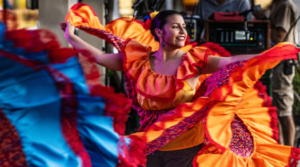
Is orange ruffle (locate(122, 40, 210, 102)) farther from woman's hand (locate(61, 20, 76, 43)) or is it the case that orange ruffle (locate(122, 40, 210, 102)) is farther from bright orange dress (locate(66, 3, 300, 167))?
woman's hand (locate(61, 20, 76, 43))

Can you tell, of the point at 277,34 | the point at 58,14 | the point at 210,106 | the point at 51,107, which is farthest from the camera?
the point at 277,34

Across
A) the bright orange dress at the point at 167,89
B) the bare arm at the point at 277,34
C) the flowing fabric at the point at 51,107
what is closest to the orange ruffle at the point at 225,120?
the bright orange dress at the point at 167,89

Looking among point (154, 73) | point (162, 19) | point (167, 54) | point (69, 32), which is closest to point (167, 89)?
point (154, 73)

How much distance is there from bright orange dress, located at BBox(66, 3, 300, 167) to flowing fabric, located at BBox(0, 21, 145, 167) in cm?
33

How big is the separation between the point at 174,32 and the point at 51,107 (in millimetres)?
890

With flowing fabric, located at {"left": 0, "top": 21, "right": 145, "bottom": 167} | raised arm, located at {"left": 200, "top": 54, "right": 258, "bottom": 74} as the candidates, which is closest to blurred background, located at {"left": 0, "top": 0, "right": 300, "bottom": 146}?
flowing fabric, located at {"left": 0, "top": 21, "right": 145, "bottom": 167}

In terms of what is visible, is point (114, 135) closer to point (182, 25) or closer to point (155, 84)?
point (155, 84)

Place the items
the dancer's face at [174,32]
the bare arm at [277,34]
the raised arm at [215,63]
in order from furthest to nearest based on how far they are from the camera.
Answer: the bare arm at [277,34] < the dancer's face at [174,32] < the raised arm at [215,63]

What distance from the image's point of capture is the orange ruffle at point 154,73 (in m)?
1.70

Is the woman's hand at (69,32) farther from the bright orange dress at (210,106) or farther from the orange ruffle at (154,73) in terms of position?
the orange ruffle at (154,73)

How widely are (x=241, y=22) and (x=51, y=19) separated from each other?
1780 mm

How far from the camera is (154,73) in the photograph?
179 centimetres

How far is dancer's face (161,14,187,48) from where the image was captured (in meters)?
1.79

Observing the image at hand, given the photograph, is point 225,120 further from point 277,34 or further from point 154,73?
point 277,34
